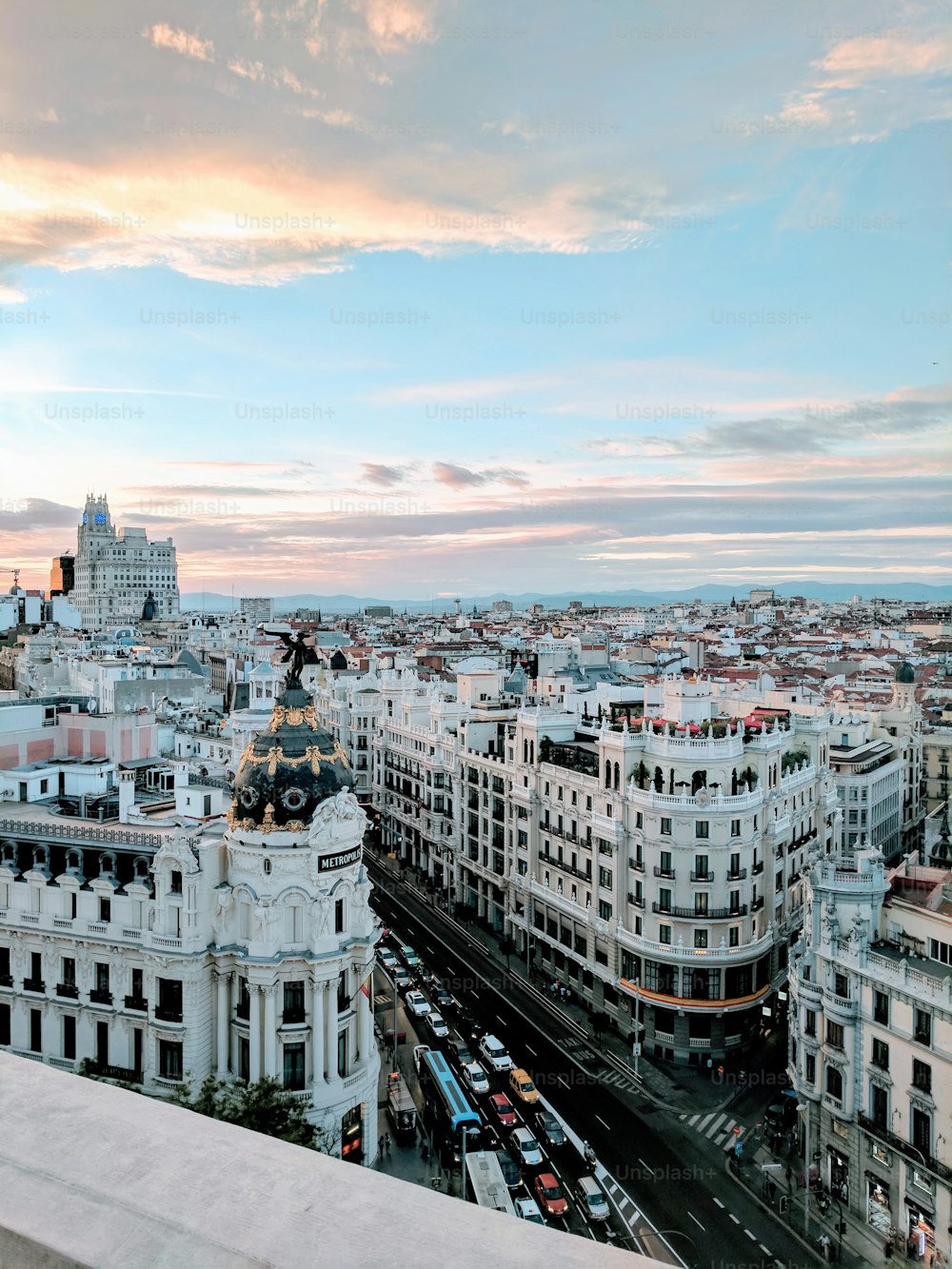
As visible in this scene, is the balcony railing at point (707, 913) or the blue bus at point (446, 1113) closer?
the blue bus at point (446, 1113)

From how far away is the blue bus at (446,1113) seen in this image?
4397cm

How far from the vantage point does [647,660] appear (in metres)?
167

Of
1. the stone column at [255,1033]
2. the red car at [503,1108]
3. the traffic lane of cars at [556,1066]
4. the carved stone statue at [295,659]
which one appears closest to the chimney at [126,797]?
the carved stone statue at [295,659]

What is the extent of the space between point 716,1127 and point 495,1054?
11837 millimetres

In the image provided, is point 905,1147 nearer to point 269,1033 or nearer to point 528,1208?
point 528,1208

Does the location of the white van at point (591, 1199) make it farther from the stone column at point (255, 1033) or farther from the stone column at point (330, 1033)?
the stone column at point (255, 1033)

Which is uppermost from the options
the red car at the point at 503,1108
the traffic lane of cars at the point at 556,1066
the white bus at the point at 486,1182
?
the white bus at the point at 486,1182

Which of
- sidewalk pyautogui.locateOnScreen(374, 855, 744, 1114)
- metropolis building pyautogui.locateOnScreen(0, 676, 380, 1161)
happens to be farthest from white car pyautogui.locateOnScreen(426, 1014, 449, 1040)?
metropolis building pyautogui.locateOnScreen(0, 676, 380, 1161)

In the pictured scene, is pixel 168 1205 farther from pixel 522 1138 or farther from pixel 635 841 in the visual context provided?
pixel 635 841

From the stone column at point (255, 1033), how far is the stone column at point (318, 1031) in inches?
87.0

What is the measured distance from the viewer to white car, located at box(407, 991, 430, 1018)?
56906mm

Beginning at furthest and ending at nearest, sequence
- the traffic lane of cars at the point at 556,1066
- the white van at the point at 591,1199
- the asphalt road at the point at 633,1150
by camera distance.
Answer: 1. the traffic lane of cars at the point at 556,1066
2. the white van at the point at 591,1199
3. the asphalt road at the point at 633,1150

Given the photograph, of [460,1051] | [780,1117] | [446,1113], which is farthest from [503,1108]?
[780,1117]

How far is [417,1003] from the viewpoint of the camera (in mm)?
57656
